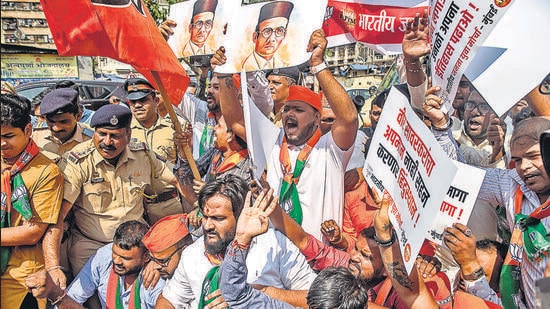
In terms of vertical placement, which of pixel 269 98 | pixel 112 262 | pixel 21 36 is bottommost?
pixel 21 36

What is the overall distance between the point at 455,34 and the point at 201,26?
1.95 meters

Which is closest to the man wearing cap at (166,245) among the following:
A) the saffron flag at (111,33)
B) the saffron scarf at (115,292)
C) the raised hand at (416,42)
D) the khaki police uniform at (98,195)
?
the saffron scarf at (115,292)

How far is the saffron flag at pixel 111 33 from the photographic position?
3459 mm

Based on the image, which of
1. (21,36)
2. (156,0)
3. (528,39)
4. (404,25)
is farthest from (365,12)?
(21,36)

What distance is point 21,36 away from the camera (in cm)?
3709

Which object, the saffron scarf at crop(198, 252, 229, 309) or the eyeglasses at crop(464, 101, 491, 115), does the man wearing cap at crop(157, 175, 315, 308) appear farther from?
the eyeglasses at crop(464, 101, 491, 115)

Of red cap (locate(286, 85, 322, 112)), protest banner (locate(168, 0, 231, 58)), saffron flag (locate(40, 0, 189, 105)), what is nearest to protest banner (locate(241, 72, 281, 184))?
red cap (locate(286, 85, 322, 112))

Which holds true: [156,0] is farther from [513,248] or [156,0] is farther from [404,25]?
[513,248]

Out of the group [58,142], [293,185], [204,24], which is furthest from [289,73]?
[58,142]

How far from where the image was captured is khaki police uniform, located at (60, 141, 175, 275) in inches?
149

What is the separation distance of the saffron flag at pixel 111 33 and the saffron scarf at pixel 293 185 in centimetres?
91

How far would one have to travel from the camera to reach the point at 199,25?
450cm

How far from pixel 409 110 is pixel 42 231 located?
7.03ft

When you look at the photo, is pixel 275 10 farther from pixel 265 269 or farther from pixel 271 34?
pixel 265 269
